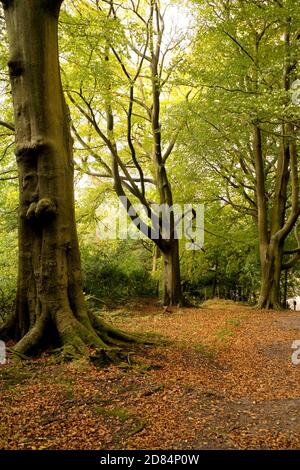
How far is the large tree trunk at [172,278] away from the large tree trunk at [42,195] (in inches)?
339

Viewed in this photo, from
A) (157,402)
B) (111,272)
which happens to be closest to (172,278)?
(111,272)

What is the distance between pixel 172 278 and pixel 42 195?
9.41m

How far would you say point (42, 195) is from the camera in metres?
6.16

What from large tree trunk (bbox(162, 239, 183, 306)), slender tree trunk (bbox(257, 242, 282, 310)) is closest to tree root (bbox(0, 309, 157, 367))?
large tree trunk (bbox(162, 239, 183, 306))

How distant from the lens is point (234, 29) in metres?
11.9

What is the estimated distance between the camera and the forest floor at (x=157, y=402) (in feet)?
11.3

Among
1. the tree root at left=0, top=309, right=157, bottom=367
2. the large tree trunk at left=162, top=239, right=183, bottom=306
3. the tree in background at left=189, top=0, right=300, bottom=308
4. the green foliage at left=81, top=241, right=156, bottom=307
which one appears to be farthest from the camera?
the green foliage at left=81, top=241, right=156, bottom=307

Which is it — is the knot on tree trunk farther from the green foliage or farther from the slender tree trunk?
the slender tree trunk

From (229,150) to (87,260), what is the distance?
23.0 ft

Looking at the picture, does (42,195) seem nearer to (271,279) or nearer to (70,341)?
(70,341)

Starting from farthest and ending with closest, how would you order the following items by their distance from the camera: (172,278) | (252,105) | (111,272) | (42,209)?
(111,272) < (172,278) < (252,105) < (42,209)

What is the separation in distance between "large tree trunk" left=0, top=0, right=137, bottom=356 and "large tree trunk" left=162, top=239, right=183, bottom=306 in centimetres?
860

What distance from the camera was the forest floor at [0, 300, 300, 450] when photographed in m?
3.45

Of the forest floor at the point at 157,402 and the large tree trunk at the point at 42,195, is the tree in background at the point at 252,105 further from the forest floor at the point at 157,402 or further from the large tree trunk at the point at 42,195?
the forest floor at the point at 157,402
